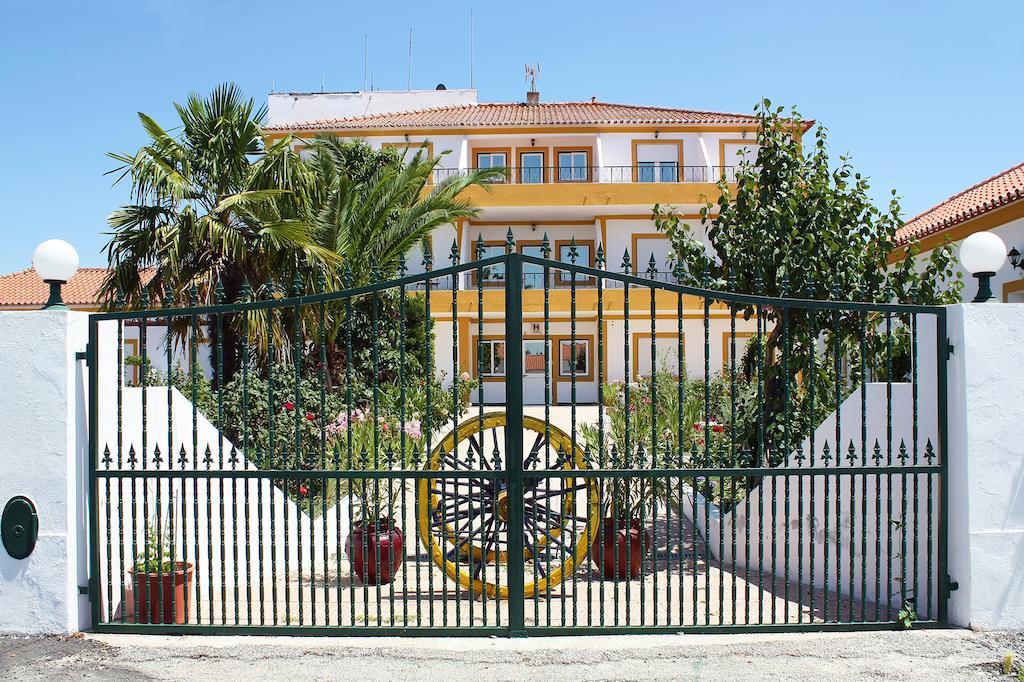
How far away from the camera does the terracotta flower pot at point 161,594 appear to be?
18.3 feet

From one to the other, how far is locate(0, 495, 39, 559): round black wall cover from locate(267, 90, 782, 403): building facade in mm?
18791

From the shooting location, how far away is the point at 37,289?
33438 millimetres

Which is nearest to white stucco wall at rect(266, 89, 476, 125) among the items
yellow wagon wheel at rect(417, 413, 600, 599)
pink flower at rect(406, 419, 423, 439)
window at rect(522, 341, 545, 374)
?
window at rect(522, 341, 545, 374)

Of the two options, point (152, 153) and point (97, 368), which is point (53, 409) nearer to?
point (97, 368)

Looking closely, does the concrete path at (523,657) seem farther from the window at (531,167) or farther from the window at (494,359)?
the window at (531,167)

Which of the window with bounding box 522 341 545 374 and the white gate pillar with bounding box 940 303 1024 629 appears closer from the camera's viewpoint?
the white gate pillar with bounding box 940 303 1024 629

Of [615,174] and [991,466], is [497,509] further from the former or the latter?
[615,174]

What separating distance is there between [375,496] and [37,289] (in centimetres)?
3323

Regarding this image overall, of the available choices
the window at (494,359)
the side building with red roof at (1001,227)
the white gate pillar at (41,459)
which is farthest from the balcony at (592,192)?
the white gate pillar at (41,459)

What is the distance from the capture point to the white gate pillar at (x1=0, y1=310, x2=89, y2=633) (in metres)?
5.38

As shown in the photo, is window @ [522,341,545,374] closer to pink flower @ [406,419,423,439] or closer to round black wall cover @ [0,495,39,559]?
pink flower @ [406,419,423,439]

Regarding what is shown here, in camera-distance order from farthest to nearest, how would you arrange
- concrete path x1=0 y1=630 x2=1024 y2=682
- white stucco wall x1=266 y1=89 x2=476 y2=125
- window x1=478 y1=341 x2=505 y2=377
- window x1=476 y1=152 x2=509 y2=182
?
white stucco wall x1=266 y1=89 x2=476 y2=125
window x1=476 y1=152 x2=509 y2=182
window x1=478 y1=341 x2=505 y2=377
concrete path x1=0 y1=630 x2=1024 y2=682

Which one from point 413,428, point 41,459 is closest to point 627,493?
point 413,428

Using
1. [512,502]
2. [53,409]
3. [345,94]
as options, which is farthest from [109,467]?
[345,94]
